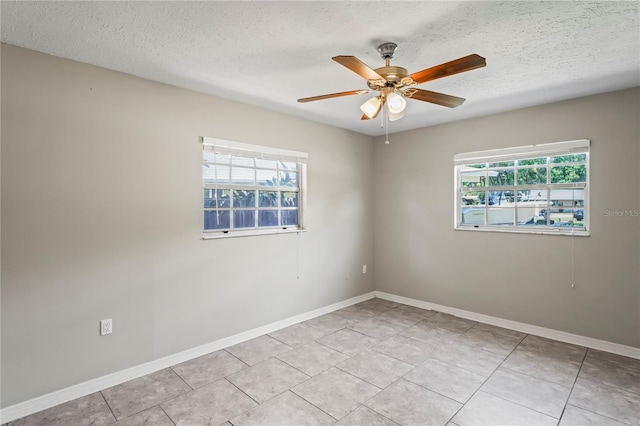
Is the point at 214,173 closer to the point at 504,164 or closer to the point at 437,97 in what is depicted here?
the point at 437,97

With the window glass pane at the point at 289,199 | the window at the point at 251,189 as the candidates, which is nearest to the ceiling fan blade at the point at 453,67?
the window at the point at 251,189

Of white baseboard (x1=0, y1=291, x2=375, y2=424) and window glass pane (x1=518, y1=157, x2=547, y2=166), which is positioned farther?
window glass pane (x1=518, y1=157, x2=547, y2=166)

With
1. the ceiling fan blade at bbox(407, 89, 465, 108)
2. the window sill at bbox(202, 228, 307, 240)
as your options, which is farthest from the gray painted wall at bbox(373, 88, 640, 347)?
the ceiling fan blade at bbox(407, 89, 465, 108)

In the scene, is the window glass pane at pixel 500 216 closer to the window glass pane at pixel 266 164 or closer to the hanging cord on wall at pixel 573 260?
the hanging cord on wall at pixel 573 260

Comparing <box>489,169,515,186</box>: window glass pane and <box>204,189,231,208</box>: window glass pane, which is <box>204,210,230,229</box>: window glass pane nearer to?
<box>204,189,231,208</box>: window glass pane

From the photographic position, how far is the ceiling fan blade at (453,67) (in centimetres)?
177

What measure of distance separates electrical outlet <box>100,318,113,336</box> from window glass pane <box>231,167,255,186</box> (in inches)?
64.8

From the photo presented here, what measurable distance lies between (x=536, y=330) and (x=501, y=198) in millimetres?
1501

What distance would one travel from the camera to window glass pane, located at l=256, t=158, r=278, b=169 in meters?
3.73

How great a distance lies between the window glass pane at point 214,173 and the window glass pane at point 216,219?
1.01 feet

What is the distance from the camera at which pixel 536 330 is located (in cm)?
364

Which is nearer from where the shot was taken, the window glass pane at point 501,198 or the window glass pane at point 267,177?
the window glass pane at point 267,177

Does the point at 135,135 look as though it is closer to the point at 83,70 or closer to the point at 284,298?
the point at 83,70

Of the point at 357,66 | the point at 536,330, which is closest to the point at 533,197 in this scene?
the point at 536,330
